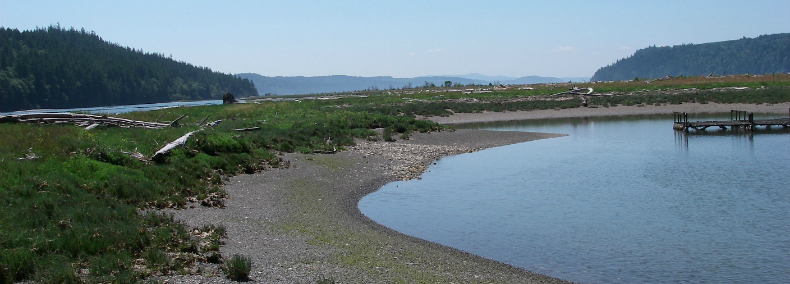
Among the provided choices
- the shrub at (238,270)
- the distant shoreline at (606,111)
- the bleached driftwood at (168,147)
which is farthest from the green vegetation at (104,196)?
the distant shoreline at (606,111)

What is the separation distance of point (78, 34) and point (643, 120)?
184m

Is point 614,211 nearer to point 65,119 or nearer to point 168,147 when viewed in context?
point 168,147

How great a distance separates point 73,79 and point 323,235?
114 meters

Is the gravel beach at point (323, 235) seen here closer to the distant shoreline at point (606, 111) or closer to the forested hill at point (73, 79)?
the distant shoreline at point (606, 111)

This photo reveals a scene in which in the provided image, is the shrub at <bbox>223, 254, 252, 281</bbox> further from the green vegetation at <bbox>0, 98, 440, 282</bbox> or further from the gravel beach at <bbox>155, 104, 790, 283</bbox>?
the green vegetation at <bbox>0, 98, 440, 282</bbox>

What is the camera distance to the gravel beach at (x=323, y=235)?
426 inches

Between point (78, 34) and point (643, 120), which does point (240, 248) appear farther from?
point (78, 34)

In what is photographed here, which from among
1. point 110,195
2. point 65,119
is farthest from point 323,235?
point 65,119

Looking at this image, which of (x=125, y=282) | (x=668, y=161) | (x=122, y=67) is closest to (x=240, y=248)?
(x=125, y=282)

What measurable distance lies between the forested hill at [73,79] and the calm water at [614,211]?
3328 inches

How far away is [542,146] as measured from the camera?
3612 cm

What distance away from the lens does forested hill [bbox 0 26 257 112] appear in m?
98.6

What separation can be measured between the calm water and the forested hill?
277ft

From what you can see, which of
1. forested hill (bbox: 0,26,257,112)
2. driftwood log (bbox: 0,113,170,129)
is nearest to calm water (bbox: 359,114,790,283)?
driftwood log (bbox: 0,113,170,129)
